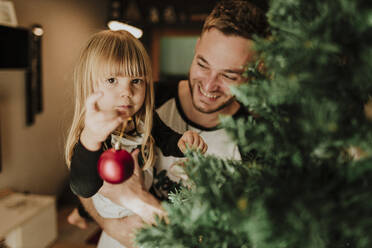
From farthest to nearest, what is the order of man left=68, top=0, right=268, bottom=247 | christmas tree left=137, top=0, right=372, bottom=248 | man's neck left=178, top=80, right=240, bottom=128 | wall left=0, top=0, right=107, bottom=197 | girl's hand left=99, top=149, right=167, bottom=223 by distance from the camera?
wall left=0, top=0, right=107, bottom=197 → man's neck left=178, top=80, right=240, bottom=128 → man left=68, top=0, right=268, bottom=247 → girl's hand left=99, top=149, right=167, bottom=223 → christmas tree left=137, top=0, right=372, bottom=248

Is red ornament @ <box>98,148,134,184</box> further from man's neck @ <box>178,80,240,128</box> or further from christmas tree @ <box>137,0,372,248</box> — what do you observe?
man's neck @ <box>178,80,240,128</box>

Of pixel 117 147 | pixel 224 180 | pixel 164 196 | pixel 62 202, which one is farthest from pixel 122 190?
pixel 62 202

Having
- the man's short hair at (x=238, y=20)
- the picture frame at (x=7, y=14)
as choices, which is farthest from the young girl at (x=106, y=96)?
the picture frame at (x=7, y=14)

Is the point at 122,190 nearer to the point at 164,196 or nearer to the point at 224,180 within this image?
the point at 164,196

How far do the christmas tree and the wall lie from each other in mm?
2477

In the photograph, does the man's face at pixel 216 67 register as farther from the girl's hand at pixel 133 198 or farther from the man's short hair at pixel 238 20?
the girl's hand at pixel 133 198

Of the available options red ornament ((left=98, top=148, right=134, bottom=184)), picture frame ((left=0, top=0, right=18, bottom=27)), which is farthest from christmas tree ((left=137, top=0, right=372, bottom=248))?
picture frame ((left=0, top=0, right=18, bottom=27))

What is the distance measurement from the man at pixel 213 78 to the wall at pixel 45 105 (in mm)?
1739

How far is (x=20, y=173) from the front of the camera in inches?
119

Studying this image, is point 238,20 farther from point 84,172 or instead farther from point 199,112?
point 84,172

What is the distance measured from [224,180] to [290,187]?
0.11m

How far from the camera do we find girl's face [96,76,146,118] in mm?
618

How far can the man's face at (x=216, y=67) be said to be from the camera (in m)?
1.02

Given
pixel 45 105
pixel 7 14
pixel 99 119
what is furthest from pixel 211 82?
pixel 45 105
